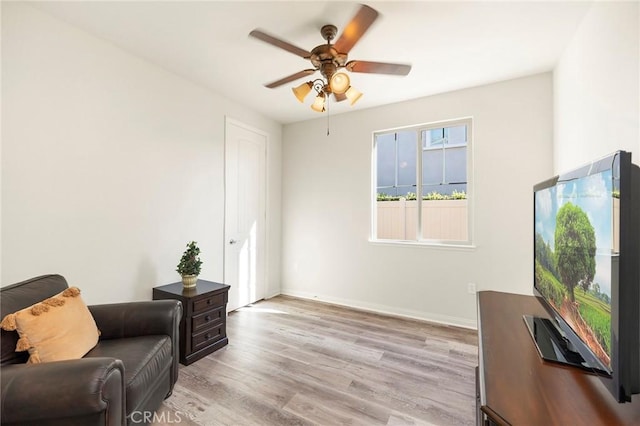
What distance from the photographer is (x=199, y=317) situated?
7.72 ft

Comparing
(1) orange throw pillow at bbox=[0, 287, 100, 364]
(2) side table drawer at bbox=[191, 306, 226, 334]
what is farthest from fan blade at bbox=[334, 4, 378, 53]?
(2) side table drawer at bbox=[191, 306, 226, 334]

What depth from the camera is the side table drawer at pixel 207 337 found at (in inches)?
91.1

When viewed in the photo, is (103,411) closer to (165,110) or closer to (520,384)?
(520,384)

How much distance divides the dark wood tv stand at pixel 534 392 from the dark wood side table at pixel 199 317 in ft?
6.88

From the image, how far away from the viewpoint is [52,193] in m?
1.91

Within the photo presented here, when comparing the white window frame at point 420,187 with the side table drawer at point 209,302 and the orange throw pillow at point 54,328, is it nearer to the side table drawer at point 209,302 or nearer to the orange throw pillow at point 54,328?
the side table drawer at point 209,302

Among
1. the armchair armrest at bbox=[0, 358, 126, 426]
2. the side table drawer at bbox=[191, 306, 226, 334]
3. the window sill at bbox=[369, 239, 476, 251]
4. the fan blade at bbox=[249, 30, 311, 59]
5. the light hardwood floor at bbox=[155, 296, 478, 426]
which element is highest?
the fan blade at bbox=[249, 30, 311, 59]

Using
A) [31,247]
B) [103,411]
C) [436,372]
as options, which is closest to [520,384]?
[436,372]

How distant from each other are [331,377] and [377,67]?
7.47 feet

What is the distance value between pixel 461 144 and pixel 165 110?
3202mm

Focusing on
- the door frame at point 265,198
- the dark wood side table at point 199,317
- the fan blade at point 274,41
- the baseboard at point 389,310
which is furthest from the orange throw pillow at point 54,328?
the baseboard at point 389,310

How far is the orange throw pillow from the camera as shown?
1.31m

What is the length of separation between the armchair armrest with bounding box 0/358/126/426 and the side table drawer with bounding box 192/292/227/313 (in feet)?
4.01

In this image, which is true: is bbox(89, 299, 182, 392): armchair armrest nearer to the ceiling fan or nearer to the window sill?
the ceiling fan
